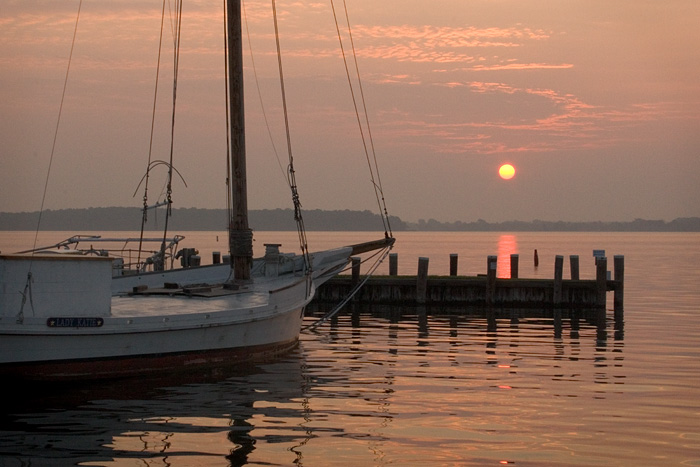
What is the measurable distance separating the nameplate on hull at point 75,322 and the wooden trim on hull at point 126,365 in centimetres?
73

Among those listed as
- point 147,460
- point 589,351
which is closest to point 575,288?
point 589,351

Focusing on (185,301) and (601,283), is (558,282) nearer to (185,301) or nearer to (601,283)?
(601,283)

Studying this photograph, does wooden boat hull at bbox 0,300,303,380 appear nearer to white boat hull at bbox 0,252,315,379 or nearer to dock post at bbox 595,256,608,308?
white boat hull at bbox 0,252,315,379

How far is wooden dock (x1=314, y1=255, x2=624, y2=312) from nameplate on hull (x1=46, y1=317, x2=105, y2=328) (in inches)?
810

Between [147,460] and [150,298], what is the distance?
913 centimetres

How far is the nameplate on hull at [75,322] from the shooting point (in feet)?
53.5

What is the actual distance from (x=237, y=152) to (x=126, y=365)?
854 cm

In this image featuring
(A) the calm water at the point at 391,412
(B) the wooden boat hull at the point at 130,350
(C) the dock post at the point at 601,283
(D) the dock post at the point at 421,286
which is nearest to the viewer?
(A) the calm water at the point at 391,412

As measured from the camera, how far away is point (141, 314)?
18.1m

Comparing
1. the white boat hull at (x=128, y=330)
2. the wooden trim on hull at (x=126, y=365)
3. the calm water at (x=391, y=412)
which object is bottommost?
the calm water at (x=391, y=412)

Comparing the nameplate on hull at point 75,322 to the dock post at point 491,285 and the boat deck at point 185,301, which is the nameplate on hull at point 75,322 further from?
the dock post at point 491,285

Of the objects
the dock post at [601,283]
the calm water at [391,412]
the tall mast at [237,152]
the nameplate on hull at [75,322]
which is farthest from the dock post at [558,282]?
the nameplate on hull at [75,322]

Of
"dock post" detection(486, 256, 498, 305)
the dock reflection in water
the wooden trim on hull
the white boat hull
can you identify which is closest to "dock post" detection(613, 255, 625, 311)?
"dock post" detection(486, 256, 498, 305)

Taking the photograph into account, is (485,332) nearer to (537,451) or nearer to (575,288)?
(575,288)
